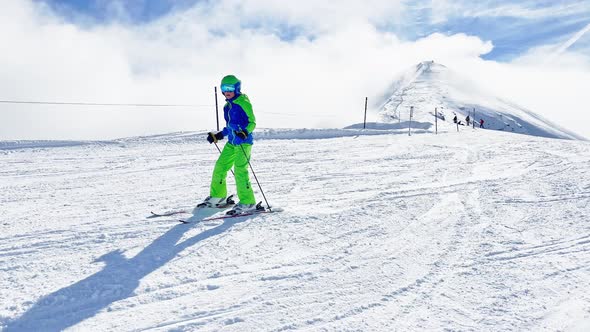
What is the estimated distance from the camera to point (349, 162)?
34.4 feet

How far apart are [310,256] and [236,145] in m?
2.42

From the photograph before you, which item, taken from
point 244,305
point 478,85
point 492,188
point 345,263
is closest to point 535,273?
point 345,263

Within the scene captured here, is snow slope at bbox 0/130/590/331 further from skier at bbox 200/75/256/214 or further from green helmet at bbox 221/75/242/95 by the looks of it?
green helmet at bbox 221/75/242/95

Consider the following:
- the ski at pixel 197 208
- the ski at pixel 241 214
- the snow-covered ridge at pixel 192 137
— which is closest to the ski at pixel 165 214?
the ski at pixel 197 208

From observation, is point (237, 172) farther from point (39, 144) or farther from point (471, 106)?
point (471, 106)

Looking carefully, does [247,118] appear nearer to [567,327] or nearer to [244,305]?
[244,305]

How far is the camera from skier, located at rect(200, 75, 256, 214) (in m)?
5.73

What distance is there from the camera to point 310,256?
4.07m

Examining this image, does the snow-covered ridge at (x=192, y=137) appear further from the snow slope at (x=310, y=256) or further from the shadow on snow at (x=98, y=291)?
the shadow on snow at (x=98, y=291)

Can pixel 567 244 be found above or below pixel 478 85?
below

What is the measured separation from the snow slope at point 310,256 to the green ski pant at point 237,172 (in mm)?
613

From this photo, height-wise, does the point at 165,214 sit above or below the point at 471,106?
below

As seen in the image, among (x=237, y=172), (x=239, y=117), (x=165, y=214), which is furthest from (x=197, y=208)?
→ (x=239, y=117)

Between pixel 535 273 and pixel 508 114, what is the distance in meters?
156
